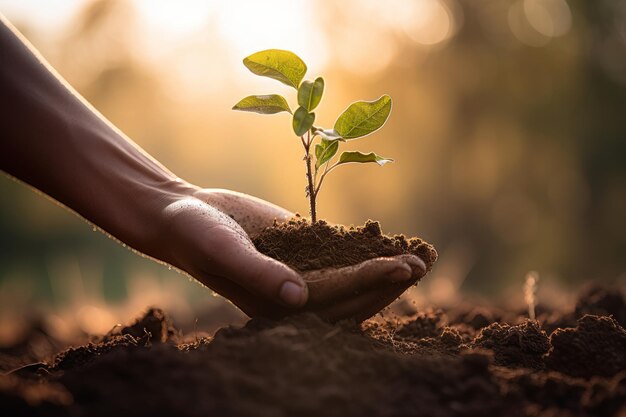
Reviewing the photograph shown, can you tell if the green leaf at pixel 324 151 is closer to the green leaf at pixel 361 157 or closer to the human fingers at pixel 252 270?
the green leaf at pixel 361 157

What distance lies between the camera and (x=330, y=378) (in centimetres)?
160

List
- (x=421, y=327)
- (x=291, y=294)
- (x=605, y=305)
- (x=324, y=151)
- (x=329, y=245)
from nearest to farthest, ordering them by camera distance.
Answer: (x=291, y=294)
(x=329, y=245)
(x=324, y=151)
(x=421, y=327)
(x=605, y=305)

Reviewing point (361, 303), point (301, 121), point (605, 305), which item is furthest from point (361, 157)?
point (605, 305)

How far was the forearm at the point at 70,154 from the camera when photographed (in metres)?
2.29

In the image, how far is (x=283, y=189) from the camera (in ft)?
43.0

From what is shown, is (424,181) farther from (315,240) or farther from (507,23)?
(315,240)

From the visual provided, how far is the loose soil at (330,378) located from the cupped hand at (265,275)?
0.30ft

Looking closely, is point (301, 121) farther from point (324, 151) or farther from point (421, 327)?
point (421, 327)

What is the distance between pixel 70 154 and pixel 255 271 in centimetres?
103

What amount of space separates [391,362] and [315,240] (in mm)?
630

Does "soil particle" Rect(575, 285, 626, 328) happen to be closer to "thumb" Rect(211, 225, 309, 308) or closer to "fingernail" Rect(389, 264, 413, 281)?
"fingernail" Rect(389, 264, 413, 281)

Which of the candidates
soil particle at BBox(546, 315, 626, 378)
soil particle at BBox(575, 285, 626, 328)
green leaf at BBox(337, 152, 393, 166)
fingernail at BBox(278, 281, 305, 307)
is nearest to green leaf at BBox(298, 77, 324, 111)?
green leaf at BBox(337, 152, 393, 166)

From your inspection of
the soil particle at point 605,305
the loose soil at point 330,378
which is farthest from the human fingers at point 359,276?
the soil particle at point 605,305

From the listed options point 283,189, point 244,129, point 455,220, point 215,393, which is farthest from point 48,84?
point 244,129
